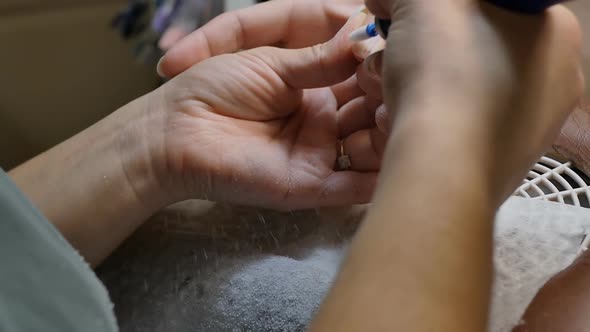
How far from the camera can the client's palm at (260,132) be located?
517 millimetres

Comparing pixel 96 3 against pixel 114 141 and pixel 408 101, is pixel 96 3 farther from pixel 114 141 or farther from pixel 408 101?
pixel 408 101

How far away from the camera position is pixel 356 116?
0.56 m

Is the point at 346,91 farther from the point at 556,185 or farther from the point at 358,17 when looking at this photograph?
the point at 556,185

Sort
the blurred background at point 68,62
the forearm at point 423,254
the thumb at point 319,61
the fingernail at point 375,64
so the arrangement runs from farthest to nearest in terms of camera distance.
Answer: the blurred background at point 68,62 < the thumb at point 319,61 < the fingernail at point 375,64 < the forearm at point 423,254

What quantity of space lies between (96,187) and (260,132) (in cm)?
16

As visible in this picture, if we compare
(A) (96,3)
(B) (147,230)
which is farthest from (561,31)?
(A) (96,3)

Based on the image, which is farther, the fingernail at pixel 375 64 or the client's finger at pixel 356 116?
the client's finger at pixel 356 116

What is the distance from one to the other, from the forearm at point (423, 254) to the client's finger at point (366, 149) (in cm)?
23

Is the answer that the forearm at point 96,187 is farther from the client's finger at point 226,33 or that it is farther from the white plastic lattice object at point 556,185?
the white plastic lattice object at point 556,185

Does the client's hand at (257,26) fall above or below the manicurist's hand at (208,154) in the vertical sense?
above

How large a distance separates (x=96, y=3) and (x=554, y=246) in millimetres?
561

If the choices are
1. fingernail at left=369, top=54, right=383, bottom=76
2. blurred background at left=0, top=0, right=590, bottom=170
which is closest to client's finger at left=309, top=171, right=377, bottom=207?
fingernail at left=369, top=54, right=383, bottom=76

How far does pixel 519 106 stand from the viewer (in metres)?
0.32

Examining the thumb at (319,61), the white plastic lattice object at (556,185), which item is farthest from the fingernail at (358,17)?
the white plastic lattice object at (556,185)
